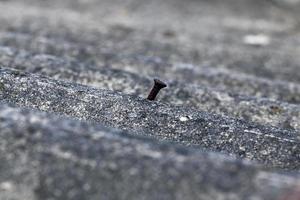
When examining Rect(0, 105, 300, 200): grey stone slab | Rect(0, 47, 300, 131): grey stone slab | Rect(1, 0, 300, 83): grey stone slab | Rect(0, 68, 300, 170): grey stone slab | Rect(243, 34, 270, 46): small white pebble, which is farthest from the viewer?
Rect(243, 34, 270, 46): small white pebble

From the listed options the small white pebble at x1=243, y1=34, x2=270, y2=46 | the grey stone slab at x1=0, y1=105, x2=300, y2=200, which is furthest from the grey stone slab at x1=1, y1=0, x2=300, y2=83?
the grey stone slab at x1=0, y1=105, x2=300, y2=200

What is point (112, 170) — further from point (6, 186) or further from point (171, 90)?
point (171, 90)

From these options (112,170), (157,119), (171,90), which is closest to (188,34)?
(171,90)

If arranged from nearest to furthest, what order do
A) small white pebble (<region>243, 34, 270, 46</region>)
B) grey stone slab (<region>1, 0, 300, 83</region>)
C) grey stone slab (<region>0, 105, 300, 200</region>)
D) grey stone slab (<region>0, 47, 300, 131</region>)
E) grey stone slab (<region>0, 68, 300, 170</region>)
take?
grey stone slab (<region>0, 105, 300, 200</region>), grey stone slab (<region>0, 68, 300, 170</region>), grey stone slab (<region>0, 47, 300, 131</region>), grey stone slab (<region>1, 0, 300, 83</region>), small white pebble (<region>243, 34, 270, 46</region>)

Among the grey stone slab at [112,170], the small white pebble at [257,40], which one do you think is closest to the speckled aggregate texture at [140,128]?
the grey stone slab at [112,170]

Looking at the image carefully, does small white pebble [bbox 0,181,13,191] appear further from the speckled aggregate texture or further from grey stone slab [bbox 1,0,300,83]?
grey stone slab [bbox 1,0,300,83]

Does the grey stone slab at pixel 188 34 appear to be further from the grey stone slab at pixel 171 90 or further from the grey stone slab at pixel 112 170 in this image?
the grey stone slab at pixel 112 170
